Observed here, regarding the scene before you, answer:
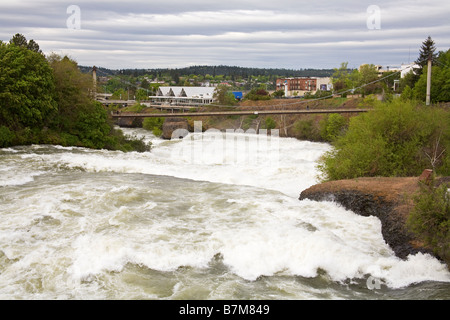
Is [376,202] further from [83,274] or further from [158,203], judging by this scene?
[83,274]

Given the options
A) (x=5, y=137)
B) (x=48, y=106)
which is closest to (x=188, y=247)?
(x=5, y=137)

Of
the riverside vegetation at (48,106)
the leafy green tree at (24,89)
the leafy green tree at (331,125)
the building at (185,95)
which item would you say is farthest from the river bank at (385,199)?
the building at (185,95)

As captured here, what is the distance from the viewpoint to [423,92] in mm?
51375

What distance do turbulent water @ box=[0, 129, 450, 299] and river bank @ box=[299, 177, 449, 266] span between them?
401mm

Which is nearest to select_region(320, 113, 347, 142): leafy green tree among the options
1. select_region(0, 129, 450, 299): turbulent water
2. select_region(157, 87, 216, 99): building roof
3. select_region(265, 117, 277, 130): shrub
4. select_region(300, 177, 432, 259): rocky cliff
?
select_region(265, 117, 277, 130): shrub

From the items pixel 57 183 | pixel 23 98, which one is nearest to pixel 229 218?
pixel 57 183

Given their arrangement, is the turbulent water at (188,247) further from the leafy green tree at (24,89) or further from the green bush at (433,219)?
the leafy green tree at (24,89)

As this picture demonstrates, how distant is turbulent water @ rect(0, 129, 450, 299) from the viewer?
1145cm

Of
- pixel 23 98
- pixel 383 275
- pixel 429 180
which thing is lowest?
pixel 383 275

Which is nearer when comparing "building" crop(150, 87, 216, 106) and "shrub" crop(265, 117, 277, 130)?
"shrub" crop(265, 117, 277, 130)

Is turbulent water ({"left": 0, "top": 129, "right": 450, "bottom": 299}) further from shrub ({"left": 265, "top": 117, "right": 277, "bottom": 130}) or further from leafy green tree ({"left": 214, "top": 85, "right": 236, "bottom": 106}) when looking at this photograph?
leafy green tree ({"left": 214, "top": 85, "right": 236, "bottom": 106})

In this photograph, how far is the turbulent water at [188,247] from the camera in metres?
11.4
